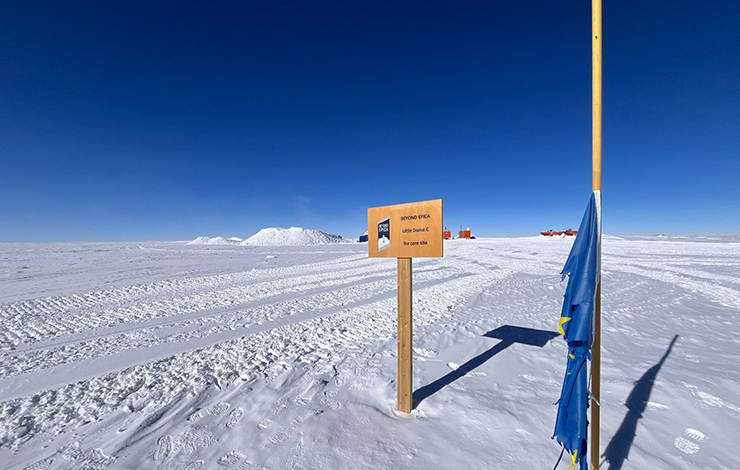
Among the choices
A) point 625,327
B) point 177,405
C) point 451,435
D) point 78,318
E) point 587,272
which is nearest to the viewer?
point 587,272

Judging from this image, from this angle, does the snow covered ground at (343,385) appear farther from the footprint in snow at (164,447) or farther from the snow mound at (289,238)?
the snow mound at (289,238)

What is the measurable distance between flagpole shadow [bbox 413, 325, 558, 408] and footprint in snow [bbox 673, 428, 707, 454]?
7.52ft

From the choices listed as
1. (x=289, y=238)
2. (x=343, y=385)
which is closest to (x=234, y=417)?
(x=343, y=385)

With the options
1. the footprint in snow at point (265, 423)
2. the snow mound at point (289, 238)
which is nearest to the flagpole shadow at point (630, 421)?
the footprint in snow at point (265, 423)

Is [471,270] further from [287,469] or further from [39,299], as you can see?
[39,299]

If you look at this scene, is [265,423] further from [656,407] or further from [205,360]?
[656,407]

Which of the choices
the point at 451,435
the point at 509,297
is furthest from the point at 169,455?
the point at 509,297

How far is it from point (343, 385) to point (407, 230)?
252cm

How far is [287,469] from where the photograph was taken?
2799mm

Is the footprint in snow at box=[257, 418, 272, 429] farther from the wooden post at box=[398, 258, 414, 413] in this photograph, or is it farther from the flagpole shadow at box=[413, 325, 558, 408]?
the flagpole shadow at box=[413, 325, 558, 408]

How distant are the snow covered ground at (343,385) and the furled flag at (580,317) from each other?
3.15 ft

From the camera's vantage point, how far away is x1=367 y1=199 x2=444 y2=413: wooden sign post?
3.20 meters

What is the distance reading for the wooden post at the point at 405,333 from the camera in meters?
3.49

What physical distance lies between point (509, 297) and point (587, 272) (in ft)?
26.8
